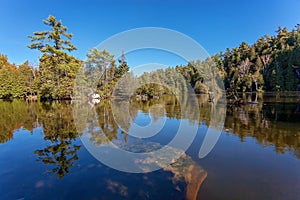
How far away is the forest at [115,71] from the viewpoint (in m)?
22.8

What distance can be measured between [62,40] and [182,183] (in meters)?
25.0

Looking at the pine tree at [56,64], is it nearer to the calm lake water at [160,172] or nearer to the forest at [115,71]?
the forest at [115,71]

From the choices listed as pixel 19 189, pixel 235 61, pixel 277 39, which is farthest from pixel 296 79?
pixel 19 189

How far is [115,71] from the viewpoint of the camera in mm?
32188

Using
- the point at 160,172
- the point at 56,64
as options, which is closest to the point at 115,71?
the point at 56,64

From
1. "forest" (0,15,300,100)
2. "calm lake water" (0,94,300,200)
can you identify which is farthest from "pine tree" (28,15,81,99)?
"calm lake water" (0,94,300,200)

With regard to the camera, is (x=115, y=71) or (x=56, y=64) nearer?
(x=56, y=64)

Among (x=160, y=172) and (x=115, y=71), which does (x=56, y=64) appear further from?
(x=160, y=172)

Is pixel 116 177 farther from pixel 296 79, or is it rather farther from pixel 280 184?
pixel 296 79

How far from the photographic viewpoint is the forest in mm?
22800

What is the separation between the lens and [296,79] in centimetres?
3762

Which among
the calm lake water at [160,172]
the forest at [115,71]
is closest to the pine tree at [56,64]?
the forest at [115,71]

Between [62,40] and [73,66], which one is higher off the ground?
[62,40]

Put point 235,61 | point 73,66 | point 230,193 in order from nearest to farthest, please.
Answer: point 230,193 → point 73,66 → point 235,61
